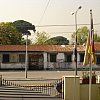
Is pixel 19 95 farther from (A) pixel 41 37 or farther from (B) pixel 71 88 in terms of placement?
(A) pixel 41 37

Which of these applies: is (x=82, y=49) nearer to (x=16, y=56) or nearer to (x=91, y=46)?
(x=16, y=56)

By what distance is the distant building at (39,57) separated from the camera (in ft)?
186

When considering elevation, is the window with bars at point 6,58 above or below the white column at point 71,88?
above

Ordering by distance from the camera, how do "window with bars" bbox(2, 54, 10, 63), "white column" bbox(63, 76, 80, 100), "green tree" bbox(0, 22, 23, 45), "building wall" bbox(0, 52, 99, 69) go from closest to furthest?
"white column" bbox(63, 76, 80, 100) < "building wall" bbox(0, 52, 99, 69) < "window with bars" bbox(2, 54, 10, 63) < "green tree" bbox(0, 22, 23, 45)

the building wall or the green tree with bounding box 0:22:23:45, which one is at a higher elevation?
the green tree with bounding box 0:22:23:45

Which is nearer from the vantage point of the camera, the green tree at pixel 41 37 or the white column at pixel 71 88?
the white column at pixel 71 88

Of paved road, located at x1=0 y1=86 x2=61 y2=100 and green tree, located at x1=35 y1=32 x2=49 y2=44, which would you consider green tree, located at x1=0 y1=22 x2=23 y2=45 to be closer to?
green tree, located at x1=35 y1=32 x2=49 y2=44

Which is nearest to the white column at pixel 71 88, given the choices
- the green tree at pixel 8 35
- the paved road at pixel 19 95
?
the paved road at pixel 19 95

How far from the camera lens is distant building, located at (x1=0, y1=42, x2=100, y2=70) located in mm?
56625

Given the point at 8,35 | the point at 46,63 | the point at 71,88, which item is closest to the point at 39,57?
the point at 46,63

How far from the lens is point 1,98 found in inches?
731

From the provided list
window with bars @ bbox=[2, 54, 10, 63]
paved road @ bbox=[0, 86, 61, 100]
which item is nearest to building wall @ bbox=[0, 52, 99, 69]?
window with bars @ bbox=[2, 54, 10, 63]

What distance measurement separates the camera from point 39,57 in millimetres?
57719

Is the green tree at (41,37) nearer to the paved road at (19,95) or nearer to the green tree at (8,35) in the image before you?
the green tree at (8,35)
